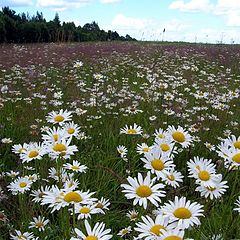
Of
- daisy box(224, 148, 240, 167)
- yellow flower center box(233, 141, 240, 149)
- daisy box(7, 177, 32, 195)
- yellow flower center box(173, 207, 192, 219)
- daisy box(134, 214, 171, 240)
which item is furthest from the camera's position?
daisy box(7, 177, 32, 195)

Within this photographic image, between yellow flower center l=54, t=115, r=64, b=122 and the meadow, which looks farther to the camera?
yellow flower center l=54, t=115, r=64, b=122

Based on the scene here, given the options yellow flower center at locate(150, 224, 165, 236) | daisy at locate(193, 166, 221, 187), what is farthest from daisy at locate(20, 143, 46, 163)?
yellow flower center at locate(150, 224, 165, 236)

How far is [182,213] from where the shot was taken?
1.44 m

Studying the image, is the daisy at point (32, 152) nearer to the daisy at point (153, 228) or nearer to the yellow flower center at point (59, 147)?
the yellow flower center at point (59, 147)

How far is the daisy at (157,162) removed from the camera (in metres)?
1.70

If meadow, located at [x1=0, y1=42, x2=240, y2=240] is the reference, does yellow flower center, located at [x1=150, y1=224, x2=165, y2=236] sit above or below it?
above

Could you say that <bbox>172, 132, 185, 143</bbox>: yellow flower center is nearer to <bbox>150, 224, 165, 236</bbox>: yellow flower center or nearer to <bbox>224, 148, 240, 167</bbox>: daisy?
<bbox>224, 148, 240, 167</bbox>: daisy

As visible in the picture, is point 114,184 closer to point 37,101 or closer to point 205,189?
point 205,189

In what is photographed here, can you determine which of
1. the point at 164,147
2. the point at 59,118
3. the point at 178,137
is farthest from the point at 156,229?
the point at 59,118

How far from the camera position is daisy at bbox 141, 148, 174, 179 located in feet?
5.59

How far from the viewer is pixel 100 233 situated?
1337 millimetres

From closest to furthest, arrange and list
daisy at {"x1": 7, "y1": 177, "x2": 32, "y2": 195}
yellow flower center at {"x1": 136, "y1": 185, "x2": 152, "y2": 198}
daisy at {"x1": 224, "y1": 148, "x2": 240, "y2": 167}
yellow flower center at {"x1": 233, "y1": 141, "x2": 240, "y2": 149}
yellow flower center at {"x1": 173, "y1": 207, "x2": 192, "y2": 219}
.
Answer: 1. yellow flower center at {"x1": 173, "y1": 207, "x2": 192, "y2": 219}
2. yellow flower center at {"x1": 136, "y1": 185, "x2": 152, "y2": 198}
3. daisy at {"x1": 224, "y1": 148, "x2": 240, "y2": 167}
4. yellow flower center at {"x1": 233, "y1": 141, "x2": 240, "y2": 149}
5. daisy at {"x1": 7, "y1": 177, "x2": 32, "y2": 195}

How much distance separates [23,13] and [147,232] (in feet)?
100

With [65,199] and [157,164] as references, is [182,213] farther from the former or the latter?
[65,199]
